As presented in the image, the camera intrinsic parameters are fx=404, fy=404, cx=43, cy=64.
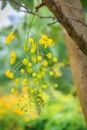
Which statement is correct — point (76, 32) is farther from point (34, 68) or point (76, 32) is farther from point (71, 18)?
point (34, 68)

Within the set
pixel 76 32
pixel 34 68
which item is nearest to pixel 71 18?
pixel 76 32

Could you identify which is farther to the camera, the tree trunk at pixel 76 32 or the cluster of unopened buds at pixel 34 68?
the cluster of unopened buds at pixel 34 68

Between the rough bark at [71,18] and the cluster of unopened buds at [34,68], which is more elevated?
the rough bark at [71,18]

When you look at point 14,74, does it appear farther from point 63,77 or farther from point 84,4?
point 63,77

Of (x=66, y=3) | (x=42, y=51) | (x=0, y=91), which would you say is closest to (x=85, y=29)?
(x=66, y=3)

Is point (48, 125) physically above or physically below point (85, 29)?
below

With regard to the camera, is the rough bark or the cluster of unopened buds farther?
the cluster of unopened buds

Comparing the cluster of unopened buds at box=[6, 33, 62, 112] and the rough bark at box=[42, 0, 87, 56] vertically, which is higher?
the rough bark at box=[42, 0, 87, 56]
